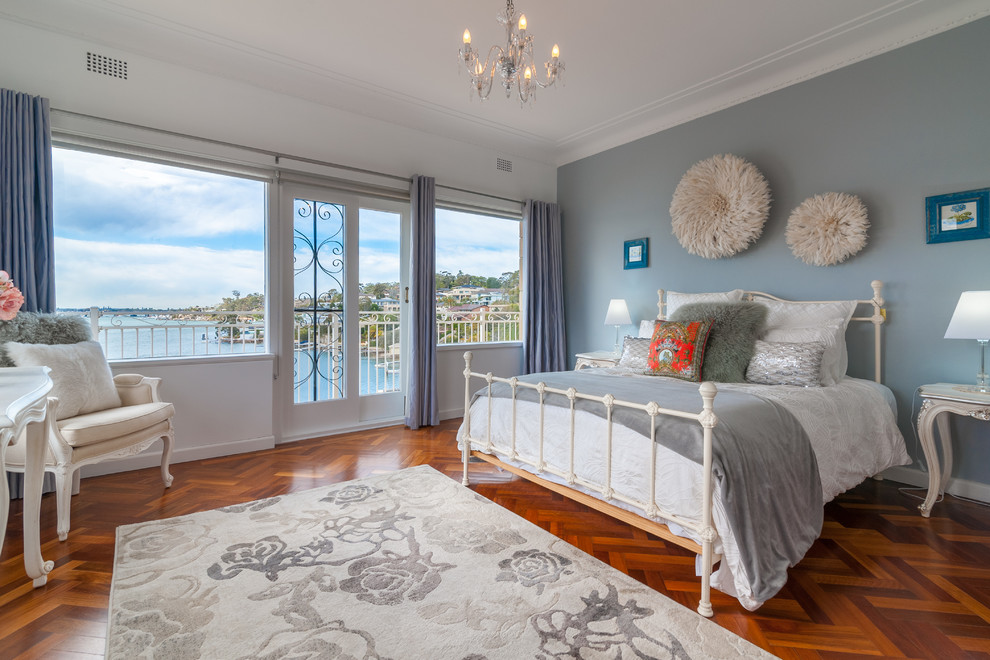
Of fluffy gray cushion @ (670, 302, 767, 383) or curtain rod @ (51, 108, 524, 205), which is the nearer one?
fluffy gray cushion @ (670, 302, 767, 383)

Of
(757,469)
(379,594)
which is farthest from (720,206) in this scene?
(379,594)

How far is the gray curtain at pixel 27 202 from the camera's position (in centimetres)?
269

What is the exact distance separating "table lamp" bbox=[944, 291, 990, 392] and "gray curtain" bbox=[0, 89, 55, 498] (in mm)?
4992

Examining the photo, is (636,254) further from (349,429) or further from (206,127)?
(206,127)

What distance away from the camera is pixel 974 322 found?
2410mm

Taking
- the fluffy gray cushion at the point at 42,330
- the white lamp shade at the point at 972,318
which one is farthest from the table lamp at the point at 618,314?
the fluffy gray cushion at the point at 42,330

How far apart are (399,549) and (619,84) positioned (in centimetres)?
355

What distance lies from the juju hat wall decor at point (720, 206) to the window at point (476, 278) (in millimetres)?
1858

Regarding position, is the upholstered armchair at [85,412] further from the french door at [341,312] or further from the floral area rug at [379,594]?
the french door at [341,312]

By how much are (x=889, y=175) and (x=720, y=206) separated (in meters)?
1.03

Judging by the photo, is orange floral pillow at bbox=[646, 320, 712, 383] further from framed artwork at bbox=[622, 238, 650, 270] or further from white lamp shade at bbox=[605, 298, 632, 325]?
framed artwork at bbox=[622, 238, 650, 270]

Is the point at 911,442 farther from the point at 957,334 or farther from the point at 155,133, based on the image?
the point at 155,133

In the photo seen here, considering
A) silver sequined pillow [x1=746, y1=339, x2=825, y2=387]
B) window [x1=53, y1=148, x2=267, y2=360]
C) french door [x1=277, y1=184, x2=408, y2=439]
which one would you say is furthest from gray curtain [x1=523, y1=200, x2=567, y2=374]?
window [x1=53, y1=148, x2=267, y2=360]

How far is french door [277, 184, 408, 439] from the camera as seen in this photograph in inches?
152
